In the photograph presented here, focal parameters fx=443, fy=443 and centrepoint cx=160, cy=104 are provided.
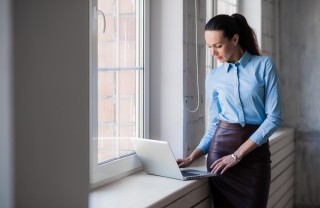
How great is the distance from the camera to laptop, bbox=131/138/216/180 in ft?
7.02

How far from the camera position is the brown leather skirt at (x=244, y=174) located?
7.41ft

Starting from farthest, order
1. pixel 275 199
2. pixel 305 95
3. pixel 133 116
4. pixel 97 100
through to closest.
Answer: pixel 305 95
pixel 275 199
pixel 133 116
pixel 97 100

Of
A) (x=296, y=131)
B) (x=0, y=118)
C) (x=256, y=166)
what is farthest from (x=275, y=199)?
(x=0, y=118)

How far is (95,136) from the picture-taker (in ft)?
7.06

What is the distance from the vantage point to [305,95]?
14.9ft

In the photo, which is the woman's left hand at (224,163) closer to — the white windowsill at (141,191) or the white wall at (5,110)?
the white windowsill at (141,191)

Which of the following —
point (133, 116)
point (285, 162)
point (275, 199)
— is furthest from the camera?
point (285, 162)

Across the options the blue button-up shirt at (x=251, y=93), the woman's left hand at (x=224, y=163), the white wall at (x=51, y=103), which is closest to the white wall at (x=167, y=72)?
the blue button-up shirt at (x=251, y=93)

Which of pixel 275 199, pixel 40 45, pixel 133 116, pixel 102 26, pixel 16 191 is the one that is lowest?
pixel 275 199

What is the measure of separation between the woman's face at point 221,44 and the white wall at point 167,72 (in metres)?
0.37

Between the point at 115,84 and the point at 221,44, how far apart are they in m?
0.59

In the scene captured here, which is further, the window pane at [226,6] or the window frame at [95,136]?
the window pane at [226,6]

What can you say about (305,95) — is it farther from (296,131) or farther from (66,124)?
(66,124)

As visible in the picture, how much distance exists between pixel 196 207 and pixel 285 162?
6.87 ft
